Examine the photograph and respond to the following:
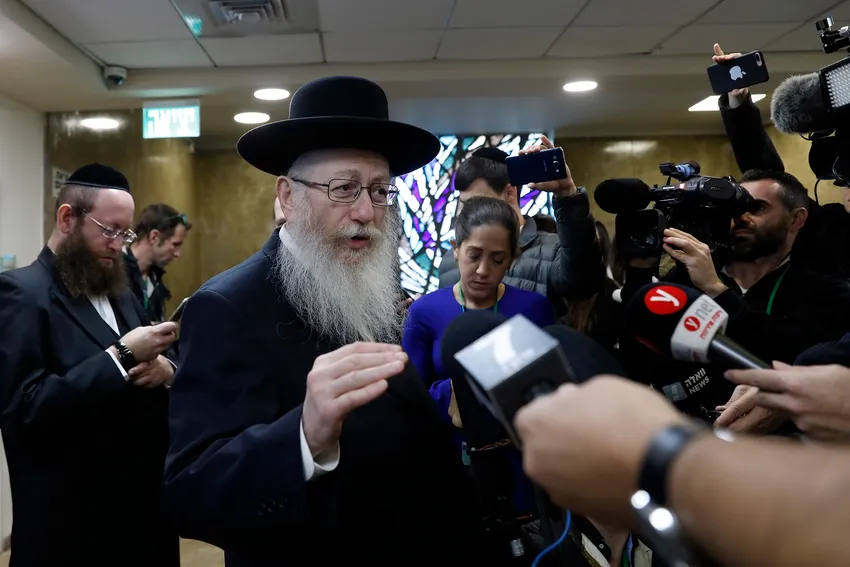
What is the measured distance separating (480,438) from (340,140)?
2.31 ft

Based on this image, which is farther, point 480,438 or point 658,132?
point 658,132

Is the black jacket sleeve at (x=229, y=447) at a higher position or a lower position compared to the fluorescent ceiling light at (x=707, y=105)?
lower

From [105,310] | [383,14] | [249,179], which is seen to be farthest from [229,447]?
[249,179]

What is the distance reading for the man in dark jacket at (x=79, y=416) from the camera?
6.33 feet

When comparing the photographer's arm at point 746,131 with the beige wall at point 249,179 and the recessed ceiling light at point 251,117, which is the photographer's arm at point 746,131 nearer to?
the recessed ceiling light at point 251,117

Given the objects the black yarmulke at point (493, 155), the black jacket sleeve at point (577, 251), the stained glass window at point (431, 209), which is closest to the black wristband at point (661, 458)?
the black jacket sleeve at point (577, 251)

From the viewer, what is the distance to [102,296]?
232cm

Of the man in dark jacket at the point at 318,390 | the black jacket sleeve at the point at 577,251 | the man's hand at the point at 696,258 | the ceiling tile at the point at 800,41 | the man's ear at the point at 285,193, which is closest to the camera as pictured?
the man in dark jacket at the point at 318,390

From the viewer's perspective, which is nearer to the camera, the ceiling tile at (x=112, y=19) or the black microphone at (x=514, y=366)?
the black microphone at (x=514, y=366)

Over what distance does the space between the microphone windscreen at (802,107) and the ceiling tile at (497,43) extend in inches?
114

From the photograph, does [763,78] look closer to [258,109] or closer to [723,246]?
[723,246]

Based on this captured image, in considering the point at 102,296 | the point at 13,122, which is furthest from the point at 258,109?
the point at 102,296

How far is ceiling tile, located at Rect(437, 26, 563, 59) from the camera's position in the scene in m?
4.23

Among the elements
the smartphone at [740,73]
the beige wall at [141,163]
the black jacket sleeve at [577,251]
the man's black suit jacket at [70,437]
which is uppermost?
the beige wall at [141,163]
